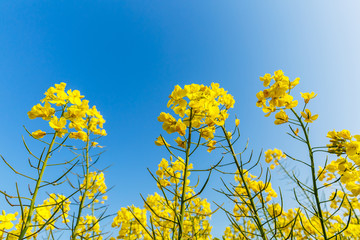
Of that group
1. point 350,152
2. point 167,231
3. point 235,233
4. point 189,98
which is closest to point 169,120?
point 189,98

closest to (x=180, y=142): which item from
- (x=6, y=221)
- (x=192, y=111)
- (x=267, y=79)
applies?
(x=192, y=111)

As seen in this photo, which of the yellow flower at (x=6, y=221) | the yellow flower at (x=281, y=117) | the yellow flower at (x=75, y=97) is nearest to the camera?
the yellow flower at (x=75, y=97)

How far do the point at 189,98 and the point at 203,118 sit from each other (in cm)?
19

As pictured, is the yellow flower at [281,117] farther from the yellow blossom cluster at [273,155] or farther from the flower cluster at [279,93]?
the yellow blossom cluster at [273,155]

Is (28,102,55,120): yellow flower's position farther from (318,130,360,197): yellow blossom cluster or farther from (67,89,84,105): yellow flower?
(318,130,360,197): yellow blossom cluster

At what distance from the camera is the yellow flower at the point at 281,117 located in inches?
78.8

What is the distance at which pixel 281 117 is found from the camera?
2.01 metres

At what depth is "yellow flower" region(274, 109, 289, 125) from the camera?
2.00 meters

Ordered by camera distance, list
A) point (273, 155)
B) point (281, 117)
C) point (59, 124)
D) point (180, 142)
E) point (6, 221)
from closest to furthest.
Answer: point (180, 142)
point (59, 124)
point (281, 117)
point (6, 221)
point (273, 155)

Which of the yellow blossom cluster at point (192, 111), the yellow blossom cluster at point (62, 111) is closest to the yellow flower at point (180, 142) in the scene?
the yellow blossom cluster at point (192, 111)

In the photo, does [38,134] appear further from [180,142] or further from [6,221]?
[6,221]

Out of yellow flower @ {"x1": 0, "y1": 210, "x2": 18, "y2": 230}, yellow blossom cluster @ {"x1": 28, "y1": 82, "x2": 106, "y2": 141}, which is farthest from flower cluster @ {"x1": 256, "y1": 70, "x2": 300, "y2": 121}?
yellow flower @ {"x1": 0, "y1": 210, "x2": 18, "y2": 230}

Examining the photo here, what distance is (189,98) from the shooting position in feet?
4.77

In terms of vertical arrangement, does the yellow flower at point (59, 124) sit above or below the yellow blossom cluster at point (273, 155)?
below
